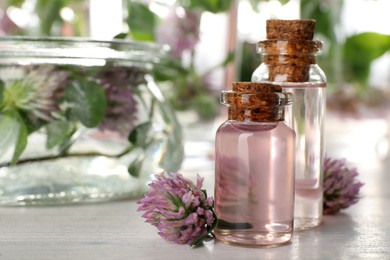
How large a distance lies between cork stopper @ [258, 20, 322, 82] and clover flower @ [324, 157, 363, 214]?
0.09 meters

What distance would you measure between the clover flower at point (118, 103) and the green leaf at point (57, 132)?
0.03 m

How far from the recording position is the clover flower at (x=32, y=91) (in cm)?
59

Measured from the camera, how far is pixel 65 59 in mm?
613

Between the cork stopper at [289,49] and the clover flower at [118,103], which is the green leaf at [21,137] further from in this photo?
the cork stopper at [289,49]

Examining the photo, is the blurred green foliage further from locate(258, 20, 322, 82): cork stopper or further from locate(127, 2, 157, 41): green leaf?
locate(258, 20, 322, 82): cork stopper

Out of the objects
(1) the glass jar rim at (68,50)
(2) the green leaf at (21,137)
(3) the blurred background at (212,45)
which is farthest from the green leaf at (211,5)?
(2) the green leaf at (21,137)

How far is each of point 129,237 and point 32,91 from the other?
162 millimetres

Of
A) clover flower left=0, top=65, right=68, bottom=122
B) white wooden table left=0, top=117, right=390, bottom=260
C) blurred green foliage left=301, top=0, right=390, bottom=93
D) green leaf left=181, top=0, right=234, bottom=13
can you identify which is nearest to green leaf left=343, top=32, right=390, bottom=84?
blurred green foliage left=301, top=0, right=390, bottom=93

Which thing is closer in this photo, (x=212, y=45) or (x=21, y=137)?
(x=21, y=137)

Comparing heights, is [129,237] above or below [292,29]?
below

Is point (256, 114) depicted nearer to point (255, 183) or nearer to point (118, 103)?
point (255, 183)

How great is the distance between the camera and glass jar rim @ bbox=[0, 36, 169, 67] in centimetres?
59

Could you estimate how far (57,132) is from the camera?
0.60 metres

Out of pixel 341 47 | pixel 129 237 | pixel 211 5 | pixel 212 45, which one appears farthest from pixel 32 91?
pixel 341 47
